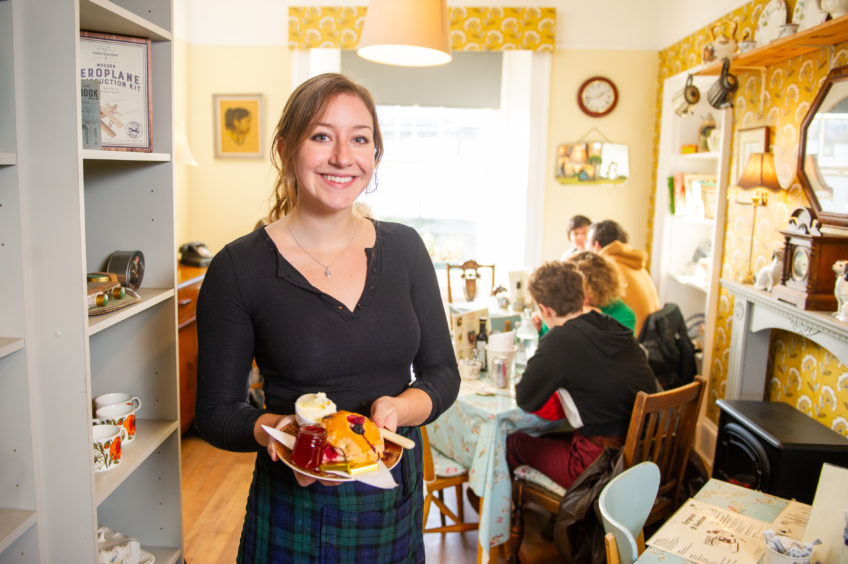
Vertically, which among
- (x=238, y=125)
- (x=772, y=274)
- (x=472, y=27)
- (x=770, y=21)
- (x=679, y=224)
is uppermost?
(x=472, y=27)

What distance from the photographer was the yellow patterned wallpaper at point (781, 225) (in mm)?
2664

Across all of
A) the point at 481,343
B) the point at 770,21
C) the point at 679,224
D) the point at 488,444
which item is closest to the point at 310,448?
the point at 488,444

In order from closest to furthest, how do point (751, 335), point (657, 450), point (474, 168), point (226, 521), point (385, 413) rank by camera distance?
1. point (385, 413)
2. point (657, 450)
3. point (226, 521)
4. point (751, 335)
5. point (474, 168)

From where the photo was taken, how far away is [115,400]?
1607 mm

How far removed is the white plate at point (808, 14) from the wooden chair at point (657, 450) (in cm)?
152

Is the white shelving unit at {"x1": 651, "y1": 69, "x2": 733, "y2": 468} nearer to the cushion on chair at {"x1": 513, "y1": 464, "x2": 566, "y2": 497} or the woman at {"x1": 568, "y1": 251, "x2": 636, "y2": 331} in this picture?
the woman at {"x1": 568, "y1": 251, "x2": 636, "y2": 331}

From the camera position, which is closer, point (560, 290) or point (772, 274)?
point (560, 290)

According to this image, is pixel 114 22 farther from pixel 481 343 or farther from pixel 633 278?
pixel 633 278

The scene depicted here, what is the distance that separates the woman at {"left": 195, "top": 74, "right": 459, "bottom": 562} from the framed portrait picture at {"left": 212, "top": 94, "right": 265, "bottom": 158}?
3747 mm

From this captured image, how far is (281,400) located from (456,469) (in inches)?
59.7

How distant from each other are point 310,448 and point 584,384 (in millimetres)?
1530

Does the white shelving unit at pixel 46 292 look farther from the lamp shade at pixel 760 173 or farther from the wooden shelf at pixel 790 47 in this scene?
the lamp shade at pixel 760 173

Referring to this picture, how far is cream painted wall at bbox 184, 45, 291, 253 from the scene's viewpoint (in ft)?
15.7

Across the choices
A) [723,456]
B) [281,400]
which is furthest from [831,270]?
[281,400]
